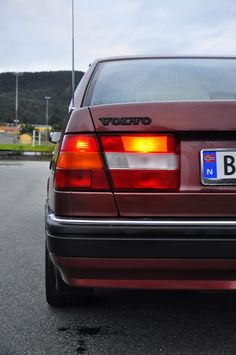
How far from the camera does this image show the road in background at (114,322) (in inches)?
105

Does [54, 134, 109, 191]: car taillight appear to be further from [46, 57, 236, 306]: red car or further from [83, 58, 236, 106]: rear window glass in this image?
[83, 58, 236, 106]: rear window glass

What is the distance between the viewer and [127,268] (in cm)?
232

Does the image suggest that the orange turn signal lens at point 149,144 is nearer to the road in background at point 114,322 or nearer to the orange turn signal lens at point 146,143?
the orange turn signal lens at point 146,143

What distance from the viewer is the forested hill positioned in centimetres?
10812

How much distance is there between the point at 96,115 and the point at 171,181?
471 millimetres

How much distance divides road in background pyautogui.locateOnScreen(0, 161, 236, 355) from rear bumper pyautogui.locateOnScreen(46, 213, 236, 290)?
0.49 meters

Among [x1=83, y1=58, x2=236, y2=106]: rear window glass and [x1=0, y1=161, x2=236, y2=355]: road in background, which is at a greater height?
[x1=83, y1=58, x2=236, y2=106]: rear window glass

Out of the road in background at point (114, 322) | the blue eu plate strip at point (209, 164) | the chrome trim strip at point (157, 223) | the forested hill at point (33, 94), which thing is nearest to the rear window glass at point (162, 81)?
the blue eu plate strip at point (209, 164)

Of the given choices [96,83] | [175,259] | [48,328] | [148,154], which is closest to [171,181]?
[148,154]

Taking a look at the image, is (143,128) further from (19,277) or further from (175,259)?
(19,277)

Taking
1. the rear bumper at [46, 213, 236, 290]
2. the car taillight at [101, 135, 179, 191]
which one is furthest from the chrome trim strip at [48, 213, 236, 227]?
the car taillight at [101, 135, 179, 191]

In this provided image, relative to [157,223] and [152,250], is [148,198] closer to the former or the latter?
[157,223]

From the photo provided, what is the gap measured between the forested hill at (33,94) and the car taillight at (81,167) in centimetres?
9935

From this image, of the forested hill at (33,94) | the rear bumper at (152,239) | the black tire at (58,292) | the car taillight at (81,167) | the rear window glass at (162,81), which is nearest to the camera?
the rear bumper at (152,239)
